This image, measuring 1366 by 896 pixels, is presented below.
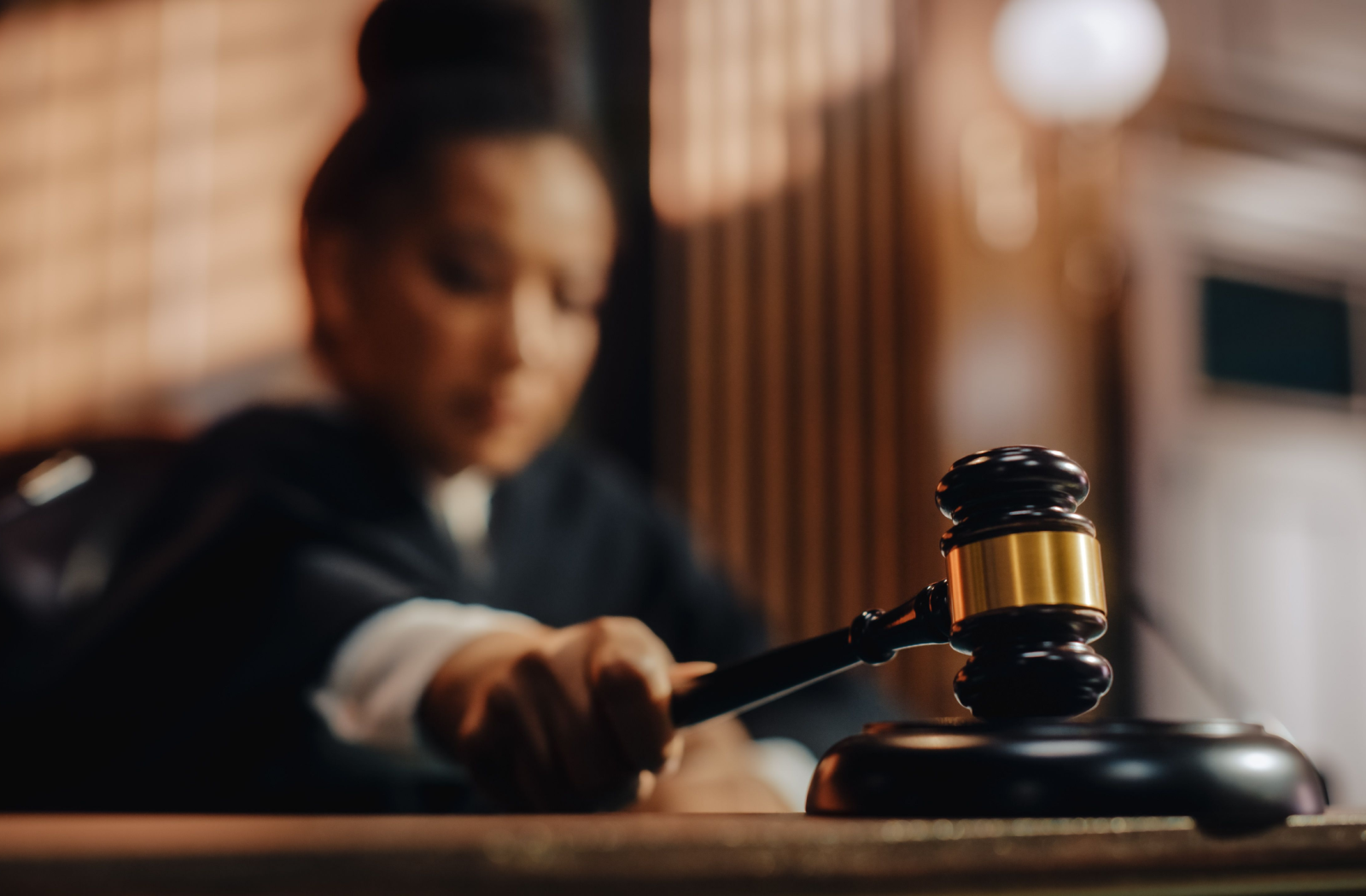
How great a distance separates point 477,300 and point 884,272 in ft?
3.85

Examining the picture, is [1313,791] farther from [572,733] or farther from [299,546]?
[299,546]

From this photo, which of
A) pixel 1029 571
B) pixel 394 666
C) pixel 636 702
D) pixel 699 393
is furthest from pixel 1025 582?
pixel 699 393

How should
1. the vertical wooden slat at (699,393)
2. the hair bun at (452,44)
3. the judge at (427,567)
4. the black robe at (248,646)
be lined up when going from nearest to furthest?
the judge at (427,567) → the black robe at (248,646) → the hair bun at (452,44) → the vertical wooden slat at (699,393)

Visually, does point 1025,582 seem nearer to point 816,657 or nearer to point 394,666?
point 816,657

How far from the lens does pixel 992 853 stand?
187 mm

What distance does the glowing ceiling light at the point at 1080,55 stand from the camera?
5.83 feet

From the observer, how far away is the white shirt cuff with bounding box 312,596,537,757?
1.56 ft

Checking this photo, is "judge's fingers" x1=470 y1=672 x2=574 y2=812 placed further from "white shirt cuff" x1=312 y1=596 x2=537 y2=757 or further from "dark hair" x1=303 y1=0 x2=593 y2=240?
"dark hair" x1=303 y1=0 x2=593 y2=240

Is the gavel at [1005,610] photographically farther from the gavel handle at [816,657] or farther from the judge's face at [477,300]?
the judge's face at [477,300]

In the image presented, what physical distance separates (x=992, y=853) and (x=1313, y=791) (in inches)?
6.5

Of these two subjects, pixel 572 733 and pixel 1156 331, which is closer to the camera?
pixel 572 733

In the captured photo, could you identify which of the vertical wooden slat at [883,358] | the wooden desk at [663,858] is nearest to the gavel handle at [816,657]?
the wooden desk at [663,858]

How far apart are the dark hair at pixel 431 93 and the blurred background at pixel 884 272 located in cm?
35

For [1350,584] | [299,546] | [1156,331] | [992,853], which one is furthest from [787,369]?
[992,853]
